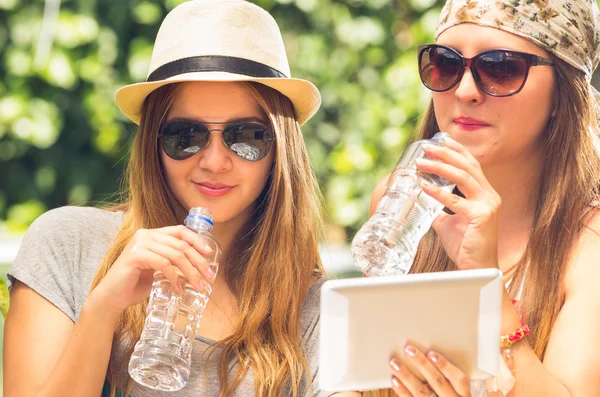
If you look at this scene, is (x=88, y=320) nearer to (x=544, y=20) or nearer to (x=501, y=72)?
(x=501, y=72)

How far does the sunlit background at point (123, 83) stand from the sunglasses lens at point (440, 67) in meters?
Answer: 2.21

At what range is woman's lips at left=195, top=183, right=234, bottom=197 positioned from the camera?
269cm

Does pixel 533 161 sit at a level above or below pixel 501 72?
below

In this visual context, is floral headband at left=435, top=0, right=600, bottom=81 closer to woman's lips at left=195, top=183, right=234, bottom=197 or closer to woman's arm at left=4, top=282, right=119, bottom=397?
woman's lips at left=195, top=183, right=234, bottom=197

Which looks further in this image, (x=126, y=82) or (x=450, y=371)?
(x=126, y=82)

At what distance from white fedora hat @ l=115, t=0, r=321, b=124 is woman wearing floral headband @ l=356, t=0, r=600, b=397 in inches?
15.8

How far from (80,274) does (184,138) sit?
459 mm

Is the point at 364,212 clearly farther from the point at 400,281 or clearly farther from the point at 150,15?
the point at 400,281

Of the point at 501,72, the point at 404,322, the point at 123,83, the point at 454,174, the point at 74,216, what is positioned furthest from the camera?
the point at 123,83

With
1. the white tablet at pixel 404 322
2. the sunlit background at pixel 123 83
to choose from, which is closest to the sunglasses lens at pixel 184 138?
the white tablet at pixel 404 322

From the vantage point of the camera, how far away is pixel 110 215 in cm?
292

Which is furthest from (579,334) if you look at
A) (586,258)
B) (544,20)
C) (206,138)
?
(206,138)

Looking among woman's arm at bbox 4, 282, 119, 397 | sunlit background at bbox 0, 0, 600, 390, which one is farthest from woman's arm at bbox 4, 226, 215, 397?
sunlit background at bbox 0, 0, 600, 390

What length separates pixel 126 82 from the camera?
4.92 meters
